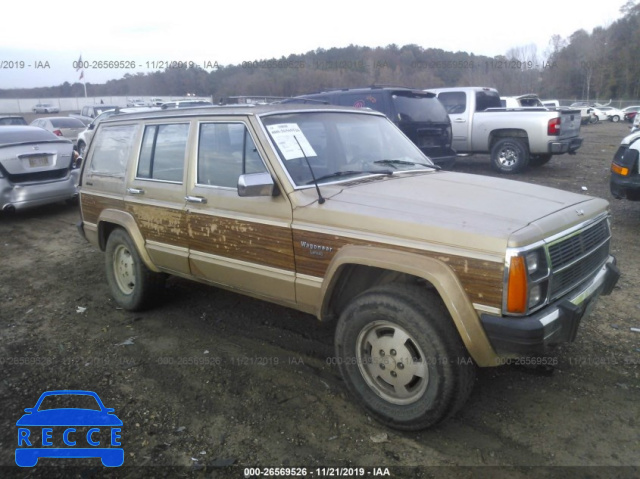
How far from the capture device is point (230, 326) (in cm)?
454

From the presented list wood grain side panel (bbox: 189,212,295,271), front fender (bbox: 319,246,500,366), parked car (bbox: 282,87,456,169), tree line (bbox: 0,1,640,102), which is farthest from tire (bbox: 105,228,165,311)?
tree line (bbox: 0,1,640,102)

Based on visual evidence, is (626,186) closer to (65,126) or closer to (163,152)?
(163,152)

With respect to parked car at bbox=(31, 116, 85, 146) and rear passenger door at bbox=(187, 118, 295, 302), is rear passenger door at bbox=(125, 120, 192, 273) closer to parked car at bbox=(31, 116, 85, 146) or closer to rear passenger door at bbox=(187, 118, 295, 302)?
rear passenger door at bbox=(187, 118, 295, 302)

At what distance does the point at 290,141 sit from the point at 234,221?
2.37ft

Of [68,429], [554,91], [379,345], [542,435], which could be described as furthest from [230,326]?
[554,91]

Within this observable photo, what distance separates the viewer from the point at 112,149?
4.93 meters

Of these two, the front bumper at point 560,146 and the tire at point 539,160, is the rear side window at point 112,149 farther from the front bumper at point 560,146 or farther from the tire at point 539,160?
the tire at point 539,160

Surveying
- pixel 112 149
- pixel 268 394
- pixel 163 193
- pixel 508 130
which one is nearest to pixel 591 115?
pixel 508 130

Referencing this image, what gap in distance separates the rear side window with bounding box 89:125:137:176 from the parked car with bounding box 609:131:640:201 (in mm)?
6130

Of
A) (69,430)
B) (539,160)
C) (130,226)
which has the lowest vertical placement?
(69,430)

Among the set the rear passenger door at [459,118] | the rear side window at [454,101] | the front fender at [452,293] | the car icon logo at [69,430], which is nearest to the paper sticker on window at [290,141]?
the front fender at [452,293]

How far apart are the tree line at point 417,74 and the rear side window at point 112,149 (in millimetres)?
23411

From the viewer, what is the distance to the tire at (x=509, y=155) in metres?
11.5

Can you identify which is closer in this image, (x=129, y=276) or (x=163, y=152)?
(x=163, y=152)
